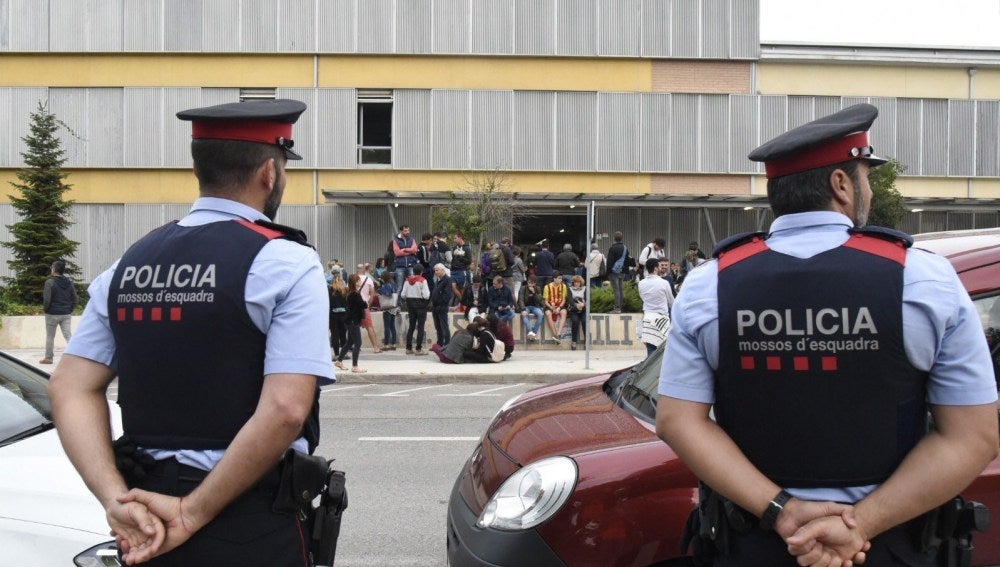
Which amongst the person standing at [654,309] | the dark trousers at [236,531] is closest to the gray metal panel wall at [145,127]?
the person standing at [654,309]

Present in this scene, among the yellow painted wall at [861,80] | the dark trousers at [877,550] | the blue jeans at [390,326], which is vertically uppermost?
the yellow painted wall at [861,80]

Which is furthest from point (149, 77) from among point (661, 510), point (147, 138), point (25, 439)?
point (661, 510)

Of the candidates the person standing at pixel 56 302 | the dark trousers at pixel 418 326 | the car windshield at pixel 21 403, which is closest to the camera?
the car windshield at pixel 21 403

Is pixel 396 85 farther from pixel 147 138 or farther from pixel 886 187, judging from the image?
pixel 886 187

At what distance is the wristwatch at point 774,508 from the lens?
2.19 metres

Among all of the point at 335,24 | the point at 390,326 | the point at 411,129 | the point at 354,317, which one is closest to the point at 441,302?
the point at 390,326

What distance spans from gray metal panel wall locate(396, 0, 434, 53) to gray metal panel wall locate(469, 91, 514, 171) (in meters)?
2.30

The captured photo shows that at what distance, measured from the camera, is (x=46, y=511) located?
3242 millimetres

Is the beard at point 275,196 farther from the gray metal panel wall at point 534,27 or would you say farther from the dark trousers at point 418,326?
the gray metal panel wall at point 534,27

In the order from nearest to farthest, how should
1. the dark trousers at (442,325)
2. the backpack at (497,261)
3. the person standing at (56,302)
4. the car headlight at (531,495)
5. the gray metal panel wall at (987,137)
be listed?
the car headlight at (531,495), the person standing at (56,302), the dark trousers at (442,325), the backpack at (497,261), the gray metal panel wall at (987,137)

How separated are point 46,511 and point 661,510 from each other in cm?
222

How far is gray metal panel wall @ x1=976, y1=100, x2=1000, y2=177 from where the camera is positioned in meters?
28.9

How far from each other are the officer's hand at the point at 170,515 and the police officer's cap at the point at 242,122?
0.93m

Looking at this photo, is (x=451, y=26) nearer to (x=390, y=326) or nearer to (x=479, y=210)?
(x=479, y=210)
